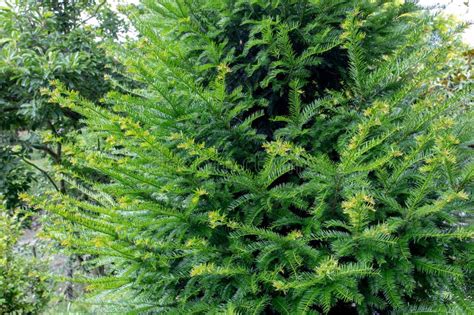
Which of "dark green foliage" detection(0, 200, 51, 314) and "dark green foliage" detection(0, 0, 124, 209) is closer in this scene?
"dark green foliage" detection(0, 200, 51, 314)

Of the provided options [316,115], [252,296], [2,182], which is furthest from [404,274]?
[2,182]

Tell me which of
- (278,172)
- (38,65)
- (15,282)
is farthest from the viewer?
(38,65)

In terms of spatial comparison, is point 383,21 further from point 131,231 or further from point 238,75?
point 131,231

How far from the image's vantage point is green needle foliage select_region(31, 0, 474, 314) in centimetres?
165

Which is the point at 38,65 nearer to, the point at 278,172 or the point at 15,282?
the point at 15,282

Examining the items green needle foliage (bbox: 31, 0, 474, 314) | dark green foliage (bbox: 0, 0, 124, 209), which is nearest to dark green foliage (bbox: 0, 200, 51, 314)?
dark green foliage (bbox: 0, 0, 124, 209)

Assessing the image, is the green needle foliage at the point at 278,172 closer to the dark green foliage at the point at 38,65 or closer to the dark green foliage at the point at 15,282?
the dark green foliage at the point at 15,282

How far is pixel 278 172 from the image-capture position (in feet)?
5.41

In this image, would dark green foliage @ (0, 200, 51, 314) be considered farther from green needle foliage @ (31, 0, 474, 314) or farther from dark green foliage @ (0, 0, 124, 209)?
green needle foliage @ (31, 0, 474, 314)

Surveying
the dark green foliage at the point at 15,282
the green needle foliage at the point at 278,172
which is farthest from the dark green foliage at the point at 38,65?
the green needle foliage at the point at 278,172

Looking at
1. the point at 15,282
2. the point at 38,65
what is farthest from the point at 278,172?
the point at 38,65

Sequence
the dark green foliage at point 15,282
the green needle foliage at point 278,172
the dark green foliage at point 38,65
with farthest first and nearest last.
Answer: the dark green foliage at point 38,65, the dark green foliage at point 15,282, the green needle foliage at point 278,172

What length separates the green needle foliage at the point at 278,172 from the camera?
5.41ft

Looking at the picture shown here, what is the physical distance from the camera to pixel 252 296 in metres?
1.87
